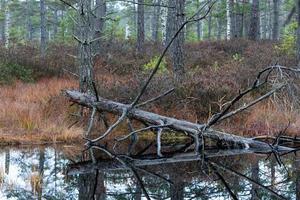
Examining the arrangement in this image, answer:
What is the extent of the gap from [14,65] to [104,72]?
2.88 m

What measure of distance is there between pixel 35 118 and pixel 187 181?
191 inches

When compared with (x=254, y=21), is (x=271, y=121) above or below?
below

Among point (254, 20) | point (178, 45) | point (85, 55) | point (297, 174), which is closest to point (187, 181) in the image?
point (297, 174)

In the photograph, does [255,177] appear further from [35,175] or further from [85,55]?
[85,55]

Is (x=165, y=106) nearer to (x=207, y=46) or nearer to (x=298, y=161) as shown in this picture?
(x=298, y=161)

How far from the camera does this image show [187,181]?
7.45m

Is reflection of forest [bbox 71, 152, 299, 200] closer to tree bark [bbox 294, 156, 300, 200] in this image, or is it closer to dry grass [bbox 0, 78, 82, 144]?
tree bark [bbox 294, 156, 300, 200]

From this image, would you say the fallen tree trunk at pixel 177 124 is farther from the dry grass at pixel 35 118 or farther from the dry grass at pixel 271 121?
the dry grass at pixel 271 121

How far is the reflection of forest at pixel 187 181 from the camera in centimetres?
679

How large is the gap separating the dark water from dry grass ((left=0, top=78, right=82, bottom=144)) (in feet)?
4.31

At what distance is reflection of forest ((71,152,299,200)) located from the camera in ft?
22.3

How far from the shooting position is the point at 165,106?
37.9 ft

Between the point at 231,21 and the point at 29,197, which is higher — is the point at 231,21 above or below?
above

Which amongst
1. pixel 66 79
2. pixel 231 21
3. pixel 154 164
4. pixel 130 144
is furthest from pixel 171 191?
pixel 231 21
